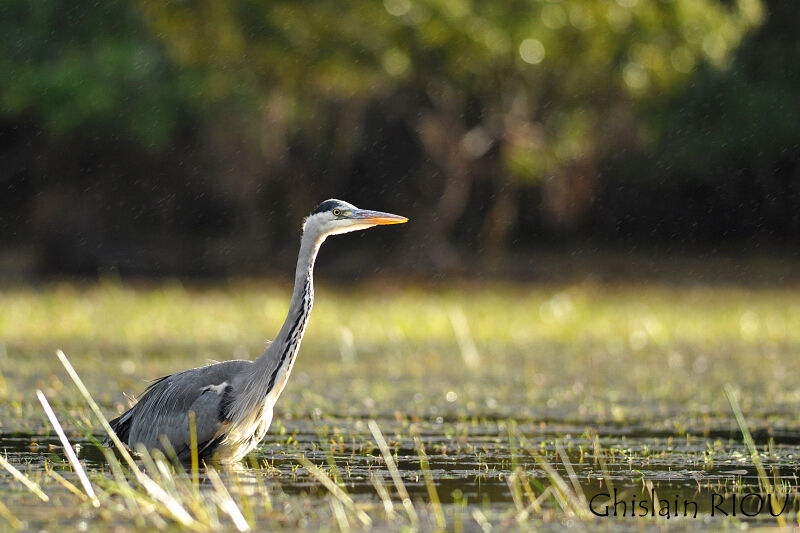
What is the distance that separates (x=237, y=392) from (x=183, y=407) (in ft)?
1.23

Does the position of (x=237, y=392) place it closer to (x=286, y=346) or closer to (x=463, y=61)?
(x=286, y=346)

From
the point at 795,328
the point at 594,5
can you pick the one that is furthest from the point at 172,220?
the point at 795,328

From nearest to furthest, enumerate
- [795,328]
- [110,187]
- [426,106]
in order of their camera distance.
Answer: [795,328]
[426,106]
[110,187]

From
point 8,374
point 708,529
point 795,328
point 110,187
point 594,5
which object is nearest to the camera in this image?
point 708,529

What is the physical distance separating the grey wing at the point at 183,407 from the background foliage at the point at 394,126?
16.7m

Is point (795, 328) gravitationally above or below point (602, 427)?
below

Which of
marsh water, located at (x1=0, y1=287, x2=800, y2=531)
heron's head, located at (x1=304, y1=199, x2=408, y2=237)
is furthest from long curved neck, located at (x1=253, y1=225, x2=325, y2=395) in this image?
marsh water, located at (x1=0, y1=287, x2=800, y2=531)

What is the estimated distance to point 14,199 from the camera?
38.6 meters

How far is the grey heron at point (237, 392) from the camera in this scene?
29.3 feet

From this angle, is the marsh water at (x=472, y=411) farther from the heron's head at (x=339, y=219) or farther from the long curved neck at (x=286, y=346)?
the heron's head at (x=339, y=219)

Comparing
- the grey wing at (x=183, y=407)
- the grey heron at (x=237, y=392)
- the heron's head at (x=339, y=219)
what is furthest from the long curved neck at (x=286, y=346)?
the heron's head at (x=339, y=219)

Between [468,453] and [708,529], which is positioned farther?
[468,453]

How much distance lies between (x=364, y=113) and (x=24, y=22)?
958 cm

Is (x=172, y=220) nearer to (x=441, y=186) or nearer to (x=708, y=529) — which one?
(x=441, y=186)
